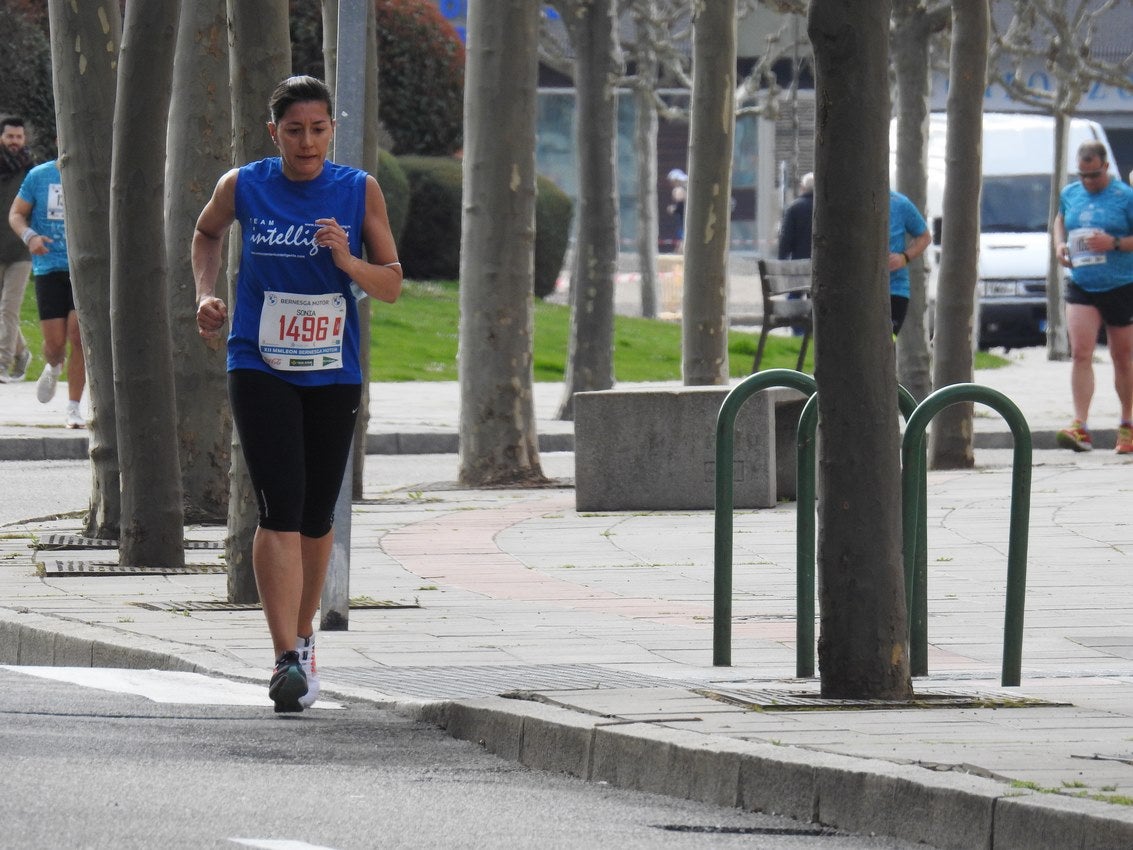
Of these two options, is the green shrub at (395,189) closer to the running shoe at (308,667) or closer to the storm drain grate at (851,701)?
the running shoe at (308,667)

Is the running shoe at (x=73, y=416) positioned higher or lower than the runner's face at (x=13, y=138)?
lower

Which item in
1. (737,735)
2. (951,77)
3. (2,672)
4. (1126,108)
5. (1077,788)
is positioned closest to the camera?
(1077,788)

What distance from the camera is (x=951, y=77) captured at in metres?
16.1

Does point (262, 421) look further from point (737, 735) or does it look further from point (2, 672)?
point (737, 735)

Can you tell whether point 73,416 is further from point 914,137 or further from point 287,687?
point 287,687

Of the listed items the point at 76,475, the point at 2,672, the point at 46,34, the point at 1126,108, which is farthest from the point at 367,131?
the point at 1126,108

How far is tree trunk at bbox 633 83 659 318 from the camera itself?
37.3 meters

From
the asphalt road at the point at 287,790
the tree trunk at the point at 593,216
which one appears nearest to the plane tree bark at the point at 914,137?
the tree trunk at the point at 593,216

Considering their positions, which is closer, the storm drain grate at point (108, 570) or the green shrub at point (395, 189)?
the storm drain grate at point (108, 570)

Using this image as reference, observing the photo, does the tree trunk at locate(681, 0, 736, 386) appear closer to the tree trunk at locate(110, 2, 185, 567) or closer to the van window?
the tree trunk at locate(110, 2, 185, 567)

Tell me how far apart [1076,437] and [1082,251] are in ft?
4.28

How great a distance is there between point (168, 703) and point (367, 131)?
685cm

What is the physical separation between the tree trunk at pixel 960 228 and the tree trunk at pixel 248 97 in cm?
723

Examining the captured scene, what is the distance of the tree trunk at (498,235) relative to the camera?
14.8 metres
